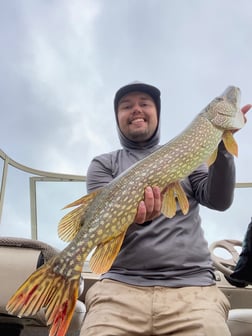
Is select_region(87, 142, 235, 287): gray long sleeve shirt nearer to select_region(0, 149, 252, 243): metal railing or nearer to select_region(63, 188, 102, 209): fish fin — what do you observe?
select_region(63, 188, 102, 209): fish fin

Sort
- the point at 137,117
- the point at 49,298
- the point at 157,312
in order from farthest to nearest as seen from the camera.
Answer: the point at 137,117 < the point at 157,312 < the point at 49,298

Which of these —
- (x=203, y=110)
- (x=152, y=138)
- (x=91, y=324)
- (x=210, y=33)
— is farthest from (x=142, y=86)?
(x=210, y=33)

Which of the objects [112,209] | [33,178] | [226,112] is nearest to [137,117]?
[226,112]

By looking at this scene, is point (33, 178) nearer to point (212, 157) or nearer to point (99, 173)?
point (99, 173)

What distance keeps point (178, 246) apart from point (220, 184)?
32cm

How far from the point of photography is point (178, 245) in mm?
1657

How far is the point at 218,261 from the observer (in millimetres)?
2814

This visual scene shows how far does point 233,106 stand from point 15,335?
1737 mm

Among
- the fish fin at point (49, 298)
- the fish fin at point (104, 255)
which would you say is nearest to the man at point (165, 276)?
the fish fin at point (104, 255)

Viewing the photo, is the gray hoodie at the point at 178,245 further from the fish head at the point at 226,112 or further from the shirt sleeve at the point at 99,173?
the shirt sleeve at the point at 99,173

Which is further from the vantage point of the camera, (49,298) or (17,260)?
(17,260)

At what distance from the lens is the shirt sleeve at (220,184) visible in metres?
1.68

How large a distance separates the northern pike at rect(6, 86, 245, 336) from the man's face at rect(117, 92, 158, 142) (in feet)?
1.41

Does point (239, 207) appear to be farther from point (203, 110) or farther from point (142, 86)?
point (203, 110)
